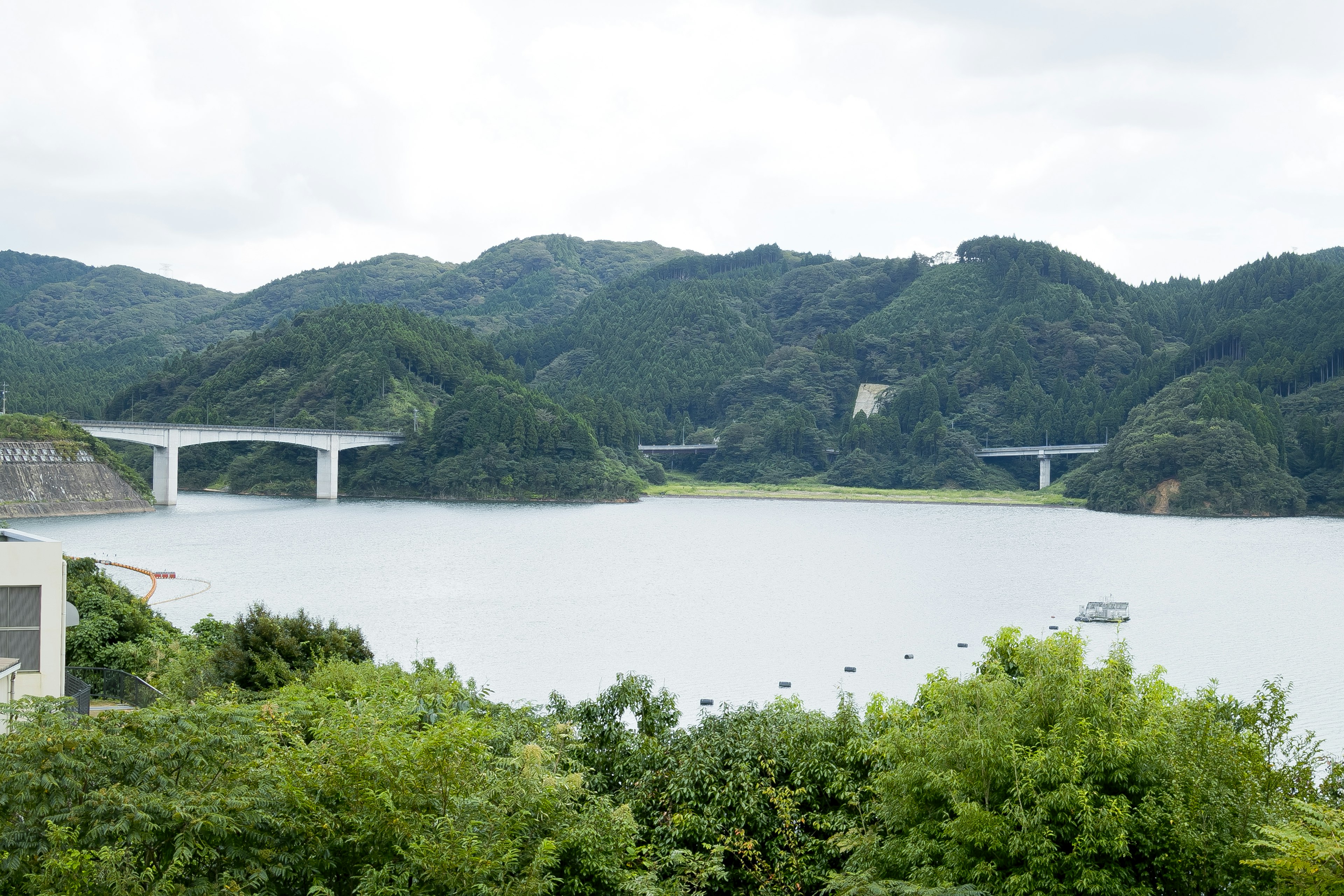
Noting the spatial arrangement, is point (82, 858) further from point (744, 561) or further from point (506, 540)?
point (506, 540)

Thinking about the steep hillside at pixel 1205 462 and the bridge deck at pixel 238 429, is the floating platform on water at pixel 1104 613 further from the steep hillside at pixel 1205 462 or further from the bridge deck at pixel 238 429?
the bridge deck at pixel 238 429

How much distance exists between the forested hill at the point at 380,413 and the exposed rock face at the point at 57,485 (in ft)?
74.4

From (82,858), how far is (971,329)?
5824 inches

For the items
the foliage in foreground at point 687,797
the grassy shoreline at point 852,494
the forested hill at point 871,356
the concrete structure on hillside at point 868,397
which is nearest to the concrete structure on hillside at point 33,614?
the foliage in foreground at point 687,797

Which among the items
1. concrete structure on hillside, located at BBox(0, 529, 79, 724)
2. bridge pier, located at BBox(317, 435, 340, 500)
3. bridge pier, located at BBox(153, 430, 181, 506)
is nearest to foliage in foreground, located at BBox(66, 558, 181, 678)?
concrete structure on hillside, located at BBox(0, 529, 79, 724)

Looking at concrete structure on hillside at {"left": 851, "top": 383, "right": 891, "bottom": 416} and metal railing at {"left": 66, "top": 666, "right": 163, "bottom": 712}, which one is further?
concrete structure on hillside at {"left": 851, "top": 383, "right": 891, "bottom": 416}

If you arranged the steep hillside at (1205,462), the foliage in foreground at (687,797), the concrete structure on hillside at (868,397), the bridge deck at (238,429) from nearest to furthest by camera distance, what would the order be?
the foliage in foreground at (687,797) < the bridge deck at (238,429) < the steep hillside at (1205,462) < the concrete structure on hillside at (868,397)

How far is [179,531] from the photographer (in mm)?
59594

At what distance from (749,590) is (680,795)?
2962cm

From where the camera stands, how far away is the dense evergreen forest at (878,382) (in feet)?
299

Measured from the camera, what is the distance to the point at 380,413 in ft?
338

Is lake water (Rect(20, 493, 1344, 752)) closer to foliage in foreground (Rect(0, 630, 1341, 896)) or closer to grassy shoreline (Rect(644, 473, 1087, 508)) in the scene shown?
foliage in foreground (Rect(0, 630, 1341, 896))

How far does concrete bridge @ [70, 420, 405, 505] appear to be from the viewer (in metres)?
77.5

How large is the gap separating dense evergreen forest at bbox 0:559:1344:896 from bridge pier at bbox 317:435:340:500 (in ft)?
263
